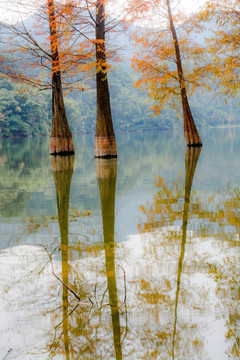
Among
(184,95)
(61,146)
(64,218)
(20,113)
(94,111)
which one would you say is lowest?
(64,218)

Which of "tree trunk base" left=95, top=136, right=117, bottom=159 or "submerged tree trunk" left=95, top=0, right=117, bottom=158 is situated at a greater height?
"submerged tree trunk" left=95, top=0, right=117, bottom=158

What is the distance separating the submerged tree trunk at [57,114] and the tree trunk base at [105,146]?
2032 mm

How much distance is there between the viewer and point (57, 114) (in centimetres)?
1784

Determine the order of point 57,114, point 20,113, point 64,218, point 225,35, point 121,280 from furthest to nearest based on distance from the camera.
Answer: point 20,113, point 57,114, point 225,35, point 64,218, point 121,280

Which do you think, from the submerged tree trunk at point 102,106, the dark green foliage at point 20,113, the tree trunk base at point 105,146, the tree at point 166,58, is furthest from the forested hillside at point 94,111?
the tree trunk base at point 105,146

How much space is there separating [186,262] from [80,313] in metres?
1.22

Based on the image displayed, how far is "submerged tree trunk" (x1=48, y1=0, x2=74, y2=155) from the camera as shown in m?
17.5

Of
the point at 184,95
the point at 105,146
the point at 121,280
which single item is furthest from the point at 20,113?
the point at 121,280

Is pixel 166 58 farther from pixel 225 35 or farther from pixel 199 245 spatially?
pixel 199 245

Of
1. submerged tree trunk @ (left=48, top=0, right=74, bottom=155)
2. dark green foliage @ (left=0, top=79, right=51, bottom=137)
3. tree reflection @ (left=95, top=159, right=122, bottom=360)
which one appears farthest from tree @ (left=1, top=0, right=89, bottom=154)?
dark green foliage @ (left=0, top=79, right=51, bottom=137)

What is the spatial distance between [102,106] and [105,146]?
1.52 meters

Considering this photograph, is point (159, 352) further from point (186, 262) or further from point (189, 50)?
point (189, 50)

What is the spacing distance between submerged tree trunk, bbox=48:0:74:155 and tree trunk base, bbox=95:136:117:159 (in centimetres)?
203

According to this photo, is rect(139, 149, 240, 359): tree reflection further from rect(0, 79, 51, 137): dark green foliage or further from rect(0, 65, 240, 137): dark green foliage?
rect(0, 79, 51, 137): dark green foliage
